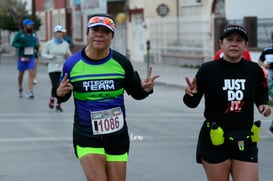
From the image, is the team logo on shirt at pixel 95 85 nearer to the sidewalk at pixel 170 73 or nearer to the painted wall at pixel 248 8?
the sidewalk at pixel 170 73

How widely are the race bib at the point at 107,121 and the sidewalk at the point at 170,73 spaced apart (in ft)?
53.5

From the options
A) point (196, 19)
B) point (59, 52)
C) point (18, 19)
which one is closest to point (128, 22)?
point (196, 19)

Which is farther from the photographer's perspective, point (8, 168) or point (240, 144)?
point (8, 168)

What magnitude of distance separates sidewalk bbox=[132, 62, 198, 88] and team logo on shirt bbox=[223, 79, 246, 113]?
16.5 m

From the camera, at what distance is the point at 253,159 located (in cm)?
560

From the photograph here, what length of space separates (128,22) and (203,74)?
34.4 m

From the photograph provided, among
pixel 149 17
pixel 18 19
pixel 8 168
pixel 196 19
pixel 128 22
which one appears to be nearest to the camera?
pixel 8 168

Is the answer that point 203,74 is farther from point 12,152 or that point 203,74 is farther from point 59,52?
point 59,52

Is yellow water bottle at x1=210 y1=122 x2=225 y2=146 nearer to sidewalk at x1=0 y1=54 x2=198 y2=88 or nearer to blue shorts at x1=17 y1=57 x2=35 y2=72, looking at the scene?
blue shorts at x1=17 y1=57 x2=35 y2=72

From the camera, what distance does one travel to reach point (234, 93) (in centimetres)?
560

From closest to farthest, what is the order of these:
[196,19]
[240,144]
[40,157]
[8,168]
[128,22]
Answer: [240,144], [8,168], [40,157], [196,19], [128,22]

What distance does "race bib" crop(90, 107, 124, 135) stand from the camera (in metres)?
5.77

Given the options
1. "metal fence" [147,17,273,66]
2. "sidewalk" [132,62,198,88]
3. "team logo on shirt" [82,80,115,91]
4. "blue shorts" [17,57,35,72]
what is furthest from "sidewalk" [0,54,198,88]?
"team logo on shirt" [82,80,115,91]

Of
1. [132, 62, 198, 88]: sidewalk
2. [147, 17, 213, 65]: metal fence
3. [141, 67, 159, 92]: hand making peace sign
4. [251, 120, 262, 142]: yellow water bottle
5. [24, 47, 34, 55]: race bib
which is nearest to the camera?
[251, 120, 262, 142]: yellow water bottle
